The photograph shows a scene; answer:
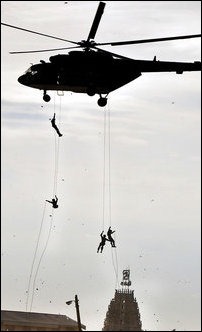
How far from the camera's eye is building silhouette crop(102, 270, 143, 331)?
65.9 meters

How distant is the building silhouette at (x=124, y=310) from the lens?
65.9 meters

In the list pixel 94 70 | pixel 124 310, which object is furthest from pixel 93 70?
pixel 124 310

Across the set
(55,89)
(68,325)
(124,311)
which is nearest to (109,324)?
(124,311)

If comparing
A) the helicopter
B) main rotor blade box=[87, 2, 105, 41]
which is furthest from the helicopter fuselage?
main rotor blade box=[87, 2, 105, 41]

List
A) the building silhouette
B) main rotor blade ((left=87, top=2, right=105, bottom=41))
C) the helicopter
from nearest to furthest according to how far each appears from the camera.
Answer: main rotor blade ((left=87, top=2, right=105, bottom=41)), the helicopter, the building silhouette

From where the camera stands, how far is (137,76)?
2366 centimetres

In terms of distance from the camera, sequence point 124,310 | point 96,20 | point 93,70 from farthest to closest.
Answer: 1. point 124,310
2. point 93,70
3. point 96,20

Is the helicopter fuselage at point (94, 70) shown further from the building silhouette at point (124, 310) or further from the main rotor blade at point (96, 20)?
the building silhouette at point (124, 310)

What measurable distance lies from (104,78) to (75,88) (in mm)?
1264

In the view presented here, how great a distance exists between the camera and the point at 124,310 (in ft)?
222

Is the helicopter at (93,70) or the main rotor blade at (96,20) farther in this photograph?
the helicopter at (93,70)

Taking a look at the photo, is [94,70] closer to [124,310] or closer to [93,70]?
[93,70]

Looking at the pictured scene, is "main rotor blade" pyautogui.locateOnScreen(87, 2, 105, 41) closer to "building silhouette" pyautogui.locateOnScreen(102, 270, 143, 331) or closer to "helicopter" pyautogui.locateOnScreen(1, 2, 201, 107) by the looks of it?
"helicopter" pyautogui.locateOnScreen(1, 2, 201, 107)

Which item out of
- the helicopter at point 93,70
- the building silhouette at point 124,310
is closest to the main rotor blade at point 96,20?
the helicopter at point 93,70
